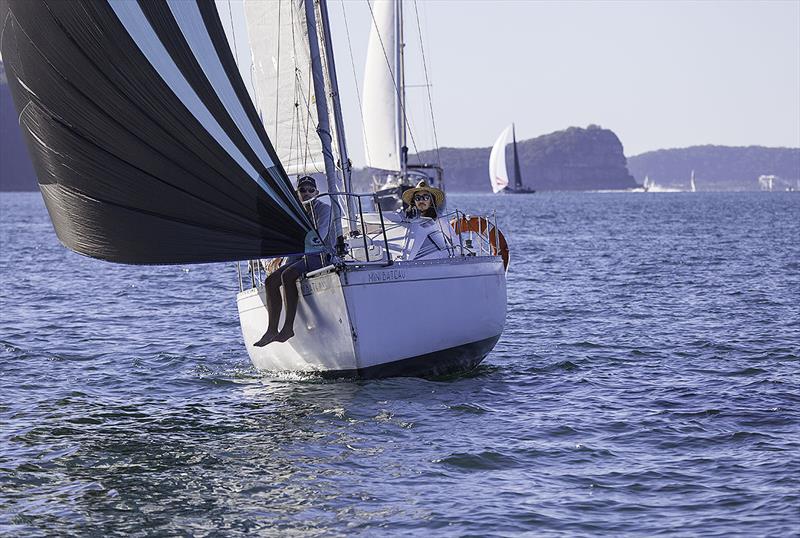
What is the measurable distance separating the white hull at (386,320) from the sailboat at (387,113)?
19216 mm

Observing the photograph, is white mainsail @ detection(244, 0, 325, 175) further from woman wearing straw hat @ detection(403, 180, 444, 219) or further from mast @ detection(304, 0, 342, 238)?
woman wearing straw hat @ detection(403, 180, 444, 219)

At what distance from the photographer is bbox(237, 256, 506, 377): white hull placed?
417 inches

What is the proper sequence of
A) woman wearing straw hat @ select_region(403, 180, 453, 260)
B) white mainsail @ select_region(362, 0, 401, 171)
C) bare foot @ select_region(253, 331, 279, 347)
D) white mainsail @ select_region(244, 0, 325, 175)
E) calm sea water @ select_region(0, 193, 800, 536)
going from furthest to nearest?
white mainsail @ select_region(362, 0, 401, 171) → white mainsail @ select_region(244, 0, 325, 175) → woman wearing straw hat @ select_region(403, 180, 453, 260) → bare foot @ select_region(253, 331, 279, 347) → calm sea water @ select_region(0, 193, 800, 536)

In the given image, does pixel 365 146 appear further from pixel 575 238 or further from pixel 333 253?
pixel 333 253

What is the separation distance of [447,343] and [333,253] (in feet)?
5.94

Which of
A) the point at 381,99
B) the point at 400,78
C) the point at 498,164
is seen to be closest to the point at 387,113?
the point at 381,99

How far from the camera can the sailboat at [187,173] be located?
898 cm

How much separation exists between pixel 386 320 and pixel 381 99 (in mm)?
26230

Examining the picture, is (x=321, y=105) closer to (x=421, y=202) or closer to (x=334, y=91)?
(x=334, y=91)

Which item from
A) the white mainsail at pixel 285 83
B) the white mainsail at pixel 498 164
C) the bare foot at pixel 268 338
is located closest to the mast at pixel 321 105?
the white mainsail at pixel 285 83

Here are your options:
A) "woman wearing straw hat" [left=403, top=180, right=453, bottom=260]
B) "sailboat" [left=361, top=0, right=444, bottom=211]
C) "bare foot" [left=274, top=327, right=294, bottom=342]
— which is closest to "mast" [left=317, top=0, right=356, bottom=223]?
"woman wearing straw hat" [left=403, top=180, right=453, bottom=260]

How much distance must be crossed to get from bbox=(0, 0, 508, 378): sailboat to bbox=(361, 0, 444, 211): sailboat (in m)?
20.2

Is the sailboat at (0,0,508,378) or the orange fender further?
the orange fender

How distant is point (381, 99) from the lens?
36.3 m
